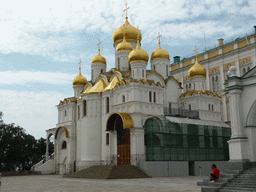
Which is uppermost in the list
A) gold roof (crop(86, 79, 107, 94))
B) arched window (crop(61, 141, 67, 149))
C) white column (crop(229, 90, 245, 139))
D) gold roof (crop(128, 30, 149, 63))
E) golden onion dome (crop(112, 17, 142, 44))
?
golden onion dome (crop(112, 17, 142, 44))

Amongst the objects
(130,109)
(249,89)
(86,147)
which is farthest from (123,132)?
(249,89)

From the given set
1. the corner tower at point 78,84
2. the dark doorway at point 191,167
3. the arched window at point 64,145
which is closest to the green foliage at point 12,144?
the arched window at point 64,145

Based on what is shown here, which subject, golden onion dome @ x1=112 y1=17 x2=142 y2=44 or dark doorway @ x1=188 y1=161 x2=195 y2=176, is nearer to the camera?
dark doorway @ x1=188 y1=161 x2=195 y2=176

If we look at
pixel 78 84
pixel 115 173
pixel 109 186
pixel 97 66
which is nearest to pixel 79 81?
pixel 78 84

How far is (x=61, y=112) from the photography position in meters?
34.2

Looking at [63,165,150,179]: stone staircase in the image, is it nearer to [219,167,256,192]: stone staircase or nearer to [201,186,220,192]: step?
[201,186,220,192]: step

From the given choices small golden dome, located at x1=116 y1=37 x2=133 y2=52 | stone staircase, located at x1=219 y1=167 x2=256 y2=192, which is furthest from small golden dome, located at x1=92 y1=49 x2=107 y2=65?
stone staircase, located at x1=219 y1=167 x2=256 y2=192

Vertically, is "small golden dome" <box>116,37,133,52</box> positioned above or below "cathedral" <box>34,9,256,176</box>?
above

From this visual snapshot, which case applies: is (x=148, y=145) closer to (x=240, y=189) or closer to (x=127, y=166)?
(x=127, y=166)

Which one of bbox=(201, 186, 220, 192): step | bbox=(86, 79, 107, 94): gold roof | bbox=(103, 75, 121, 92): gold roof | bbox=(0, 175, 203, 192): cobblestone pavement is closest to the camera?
bbox=(201, 186, 220, 192): step

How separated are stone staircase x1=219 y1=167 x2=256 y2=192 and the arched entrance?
12.5 metres

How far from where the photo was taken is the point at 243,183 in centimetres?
1096

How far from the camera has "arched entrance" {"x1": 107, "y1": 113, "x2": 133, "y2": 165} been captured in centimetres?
2375

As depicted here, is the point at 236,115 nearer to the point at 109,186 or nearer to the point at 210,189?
the point at 210,189
